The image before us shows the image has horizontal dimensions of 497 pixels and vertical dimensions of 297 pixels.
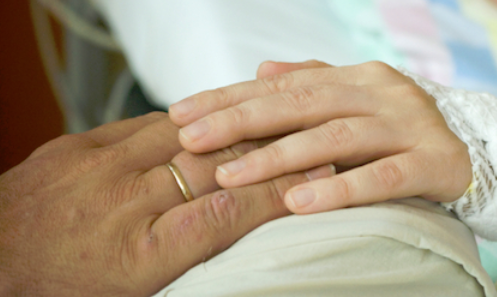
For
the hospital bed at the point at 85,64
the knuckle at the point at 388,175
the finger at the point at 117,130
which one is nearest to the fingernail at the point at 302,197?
the knuckle at the point at 388,175

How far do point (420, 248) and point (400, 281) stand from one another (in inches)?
2.0

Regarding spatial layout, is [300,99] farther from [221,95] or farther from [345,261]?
[345,261]

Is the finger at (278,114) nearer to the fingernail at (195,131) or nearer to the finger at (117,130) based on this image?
the fingernail at (195,131)

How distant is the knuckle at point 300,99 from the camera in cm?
58

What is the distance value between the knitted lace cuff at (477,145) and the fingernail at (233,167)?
36 centimetres

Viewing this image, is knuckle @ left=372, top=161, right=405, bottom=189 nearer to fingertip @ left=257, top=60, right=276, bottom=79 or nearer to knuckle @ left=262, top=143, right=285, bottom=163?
knuckle @ left=262, top=143, right=285, bottom=163

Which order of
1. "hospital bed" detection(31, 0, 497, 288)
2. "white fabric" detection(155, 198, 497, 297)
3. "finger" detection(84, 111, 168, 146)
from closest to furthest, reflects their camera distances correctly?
"white fabric" detection(155, 198, 497, 297)
"finger" detection(84, 111, 168, 146)
"hospital bed" detection(31, 0, 497, 288)

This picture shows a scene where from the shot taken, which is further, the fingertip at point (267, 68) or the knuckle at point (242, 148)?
the fingertip at point (267, 68)

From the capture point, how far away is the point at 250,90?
623 millimetres

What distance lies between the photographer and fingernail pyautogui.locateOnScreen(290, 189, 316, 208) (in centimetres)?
49

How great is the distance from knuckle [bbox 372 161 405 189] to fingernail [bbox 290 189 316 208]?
0.34 feet

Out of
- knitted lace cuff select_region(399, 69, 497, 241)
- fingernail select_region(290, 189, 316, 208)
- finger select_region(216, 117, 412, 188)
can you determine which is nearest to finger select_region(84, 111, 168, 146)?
finger select_region(216, 117, 412, 188)

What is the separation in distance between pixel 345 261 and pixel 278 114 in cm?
24

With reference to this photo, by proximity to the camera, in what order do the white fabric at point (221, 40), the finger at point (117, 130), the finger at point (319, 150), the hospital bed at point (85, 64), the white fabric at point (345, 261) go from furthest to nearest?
the hospital bed at point (85, 64) → the white fabric at point (221, 40) → the finger at point (117, 130) → the finger at point (319, 150) → the white fabric at point (345, 261)
